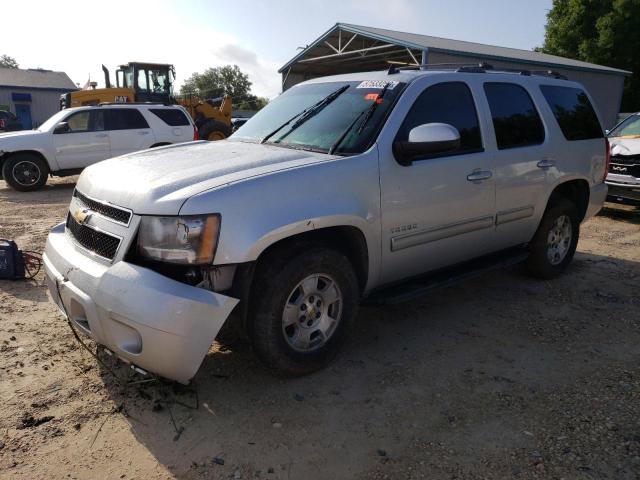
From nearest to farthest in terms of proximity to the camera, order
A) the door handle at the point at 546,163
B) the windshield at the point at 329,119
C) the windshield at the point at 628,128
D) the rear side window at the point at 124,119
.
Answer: the windshield at the point at 329,119 < the door handle at the point at 546,163 < the windshield at the point at 628,128 < the rear side window at the point at 124,119

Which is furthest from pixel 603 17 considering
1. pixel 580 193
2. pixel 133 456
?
pixel 133 456

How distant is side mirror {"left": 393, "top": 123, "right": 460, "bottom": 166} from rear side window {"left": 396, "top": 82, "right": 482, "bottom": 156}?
141 millimetres

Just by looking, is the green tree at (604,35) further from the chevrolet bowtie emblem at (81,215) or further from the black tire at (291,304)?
the chevrolet bowtie emblem at (81,215)

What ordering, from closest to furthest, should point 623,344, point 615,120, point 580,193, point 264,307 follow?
point 264,307 < point 623,344 < point 580,193 < point 615,120

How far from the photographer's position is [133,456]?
2621 mm

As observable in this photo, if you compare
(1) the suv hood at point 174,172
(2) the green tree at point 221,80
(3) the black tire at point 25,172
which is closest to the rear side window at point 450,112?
(1) the suv hood at point 174,172

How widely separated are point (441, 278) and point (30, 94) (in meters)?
47.0

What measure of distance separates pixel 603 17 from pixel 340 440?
38.3m

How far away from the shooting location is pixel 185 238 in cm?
269

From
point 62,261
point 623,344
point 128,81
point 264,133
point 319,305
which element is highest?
point 128,81

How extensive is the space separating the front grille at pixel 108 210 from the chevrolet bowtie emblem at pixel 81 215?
0.04 meters

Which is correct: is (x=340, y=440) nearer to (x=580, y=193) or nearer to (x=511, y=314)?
(x=511, y=314)

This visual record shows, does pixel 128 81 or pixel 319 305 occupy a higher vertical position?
pixel 128 81

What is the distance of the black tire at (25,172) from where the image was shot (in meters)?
11.3
